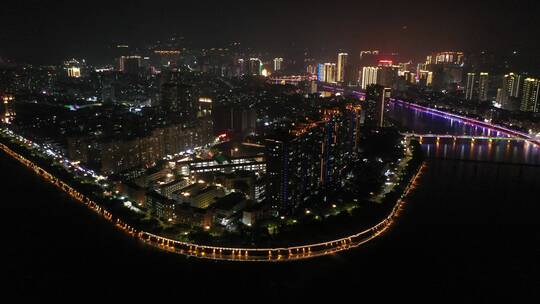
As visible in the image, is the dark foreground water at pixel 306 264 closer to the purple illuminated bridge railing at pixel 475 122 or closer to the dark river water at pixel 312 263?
the dark river water at pixel 312 263

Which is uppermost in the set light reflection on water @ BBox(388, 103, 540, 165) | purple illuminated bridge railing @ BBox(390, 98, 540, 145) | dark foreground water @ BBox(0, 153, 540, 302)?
purple illuminated bridge railing @ BBox(390, 98, 540, 145)

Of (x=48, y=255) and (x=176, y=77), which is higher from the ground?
(x=176, y=77)

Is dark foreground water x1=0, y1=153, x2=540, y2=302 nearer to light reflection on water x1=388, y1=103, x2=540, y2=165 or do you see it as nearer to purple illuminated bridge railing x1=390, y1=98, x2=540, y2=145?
light reflection on water x1=388, y1=103, x2=540, y2=165

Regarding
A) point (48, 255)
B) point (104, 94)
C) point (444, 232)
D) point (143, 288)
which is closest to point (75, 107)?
point (104, 94)

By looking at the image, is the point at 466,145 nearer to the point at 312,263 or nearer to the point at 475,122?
the point at 475,122

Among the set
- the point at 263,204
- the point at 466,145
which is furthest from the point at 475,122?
the point at 263,204

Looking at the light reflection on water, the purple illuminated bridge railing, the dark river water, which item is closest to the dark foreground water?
the dark river water

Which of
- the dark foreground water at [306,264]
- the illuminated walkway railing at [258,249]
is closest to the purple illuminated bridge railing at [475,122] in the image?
the dark foreground water at [306,264]

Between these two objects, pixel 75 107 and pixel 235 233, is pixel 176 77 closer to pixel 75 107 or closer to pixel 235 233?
pixel 75 107

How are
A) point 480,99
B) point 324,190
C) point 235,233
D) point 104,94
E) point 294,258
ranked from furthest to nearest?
point 480,99 → point 104,94 → point 324,190 → point 235,233 → point 294,258
